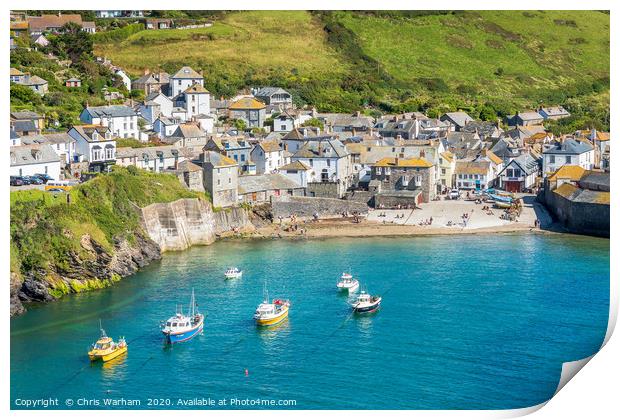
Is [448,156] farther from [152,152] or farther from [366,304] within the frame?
[366,304]

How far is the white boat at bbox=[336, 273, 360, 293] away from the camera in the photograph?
86.2ft

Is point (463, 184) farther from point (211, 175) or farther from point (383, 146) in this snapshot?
point (211, 175)

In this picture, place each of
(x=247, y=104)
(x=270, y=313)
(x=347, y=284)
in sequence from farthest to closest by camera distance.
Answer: (x=247, y=104)
(x=347, y=284)
(x=270, y=313)

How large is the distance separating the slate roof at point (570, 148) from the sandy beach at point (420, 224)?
4405mm

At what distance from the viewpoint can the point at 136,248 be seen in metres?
29.2

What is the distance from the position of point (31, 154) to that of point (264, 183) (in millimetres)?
8413

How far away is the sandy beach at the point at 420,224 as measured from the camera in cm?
3362

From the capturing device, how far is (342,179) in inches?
1524

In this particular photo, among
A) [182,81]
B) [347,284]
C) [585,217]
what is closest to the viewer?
[347,284]

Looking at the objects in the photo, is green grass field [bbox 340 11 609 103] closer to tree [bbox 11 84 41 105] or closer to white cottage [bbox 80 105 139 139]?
Result: white cottage [bbox 80 105 139 139]

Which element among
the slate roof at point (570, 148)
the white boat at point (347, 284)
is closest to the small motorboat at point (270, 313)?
the white boat at point (347, 284)

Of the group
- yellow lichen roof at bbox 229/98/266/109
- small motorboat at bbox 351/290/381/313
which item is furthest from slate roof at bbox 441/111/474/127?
small motorboat at bbox 351/290/381/313

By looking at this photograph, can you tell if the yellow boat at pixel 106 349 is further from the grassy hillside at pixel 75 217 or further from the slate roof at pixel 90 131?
the slate roof at pixel 90 131

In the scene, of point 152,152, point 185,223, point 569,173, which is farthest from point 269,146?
point 569,173
